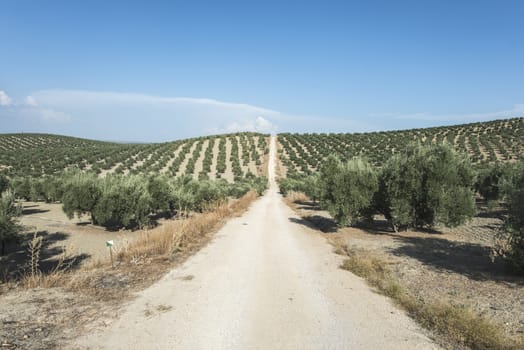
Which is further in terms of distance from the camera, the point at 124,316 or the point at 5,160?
the point at 5,160

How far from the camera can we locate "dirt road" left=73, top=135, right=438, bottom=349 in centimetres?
442

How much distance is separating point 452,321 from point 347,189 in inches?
396

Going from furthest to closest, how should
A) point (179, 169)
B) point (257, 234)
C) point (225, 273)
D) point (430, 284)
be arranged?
point (179, 169), point (257, 234), point (225, 273), point (430, 284)

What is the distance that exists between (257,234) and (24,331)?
32.7 feet

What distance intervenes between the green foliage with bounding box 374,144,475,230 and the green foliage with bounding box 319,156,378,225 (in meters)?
0.98

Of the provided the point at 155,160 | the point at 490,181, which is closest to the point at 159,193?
the point at 490,181

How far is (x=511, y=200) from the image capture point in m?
8.02

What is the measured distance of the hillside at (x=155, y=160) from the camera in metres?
56.7

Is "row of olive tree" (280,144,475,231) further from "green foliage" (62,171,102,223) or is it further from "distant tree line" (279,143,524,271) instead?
"green foliage" (62,171,102,223)

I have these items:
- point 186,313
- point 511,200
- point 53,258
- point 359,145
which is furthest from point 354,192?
point 359,145

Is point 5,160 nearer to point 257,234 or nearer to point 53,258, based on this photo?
point 53,258

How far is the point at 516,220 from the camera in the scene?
7.82 meters

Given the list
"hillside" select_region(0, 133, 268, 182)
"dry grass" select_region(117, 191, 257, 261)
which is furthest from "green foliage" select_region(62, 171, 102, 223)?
"hillside" select_region(0, 133, 268, 182)

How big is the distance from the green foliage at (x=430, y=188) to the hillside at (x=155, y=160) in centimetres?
4488
